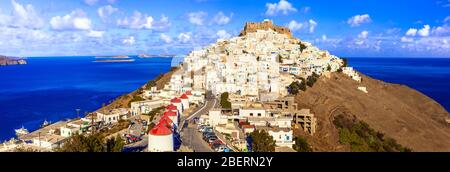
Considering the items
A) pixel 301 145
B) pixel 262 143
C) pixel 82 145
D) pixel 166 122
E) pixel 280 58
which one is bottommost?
pixel 301 145

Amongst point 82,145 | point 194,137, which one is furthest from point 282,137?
point 82,145

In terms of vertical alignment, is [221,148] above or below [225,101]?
below

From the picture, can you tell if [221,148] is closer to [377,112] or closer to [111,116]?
[111,116]

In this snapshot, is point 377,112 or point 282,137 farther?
point 377,112

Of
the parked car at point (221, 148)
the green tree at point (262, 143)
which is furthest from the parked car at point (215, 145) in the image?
the green tree at point (262, 143)

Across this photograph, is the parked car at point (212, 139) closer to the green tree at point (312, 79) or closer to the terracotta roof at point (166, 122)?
the terracotta roof at point (166, 122)
